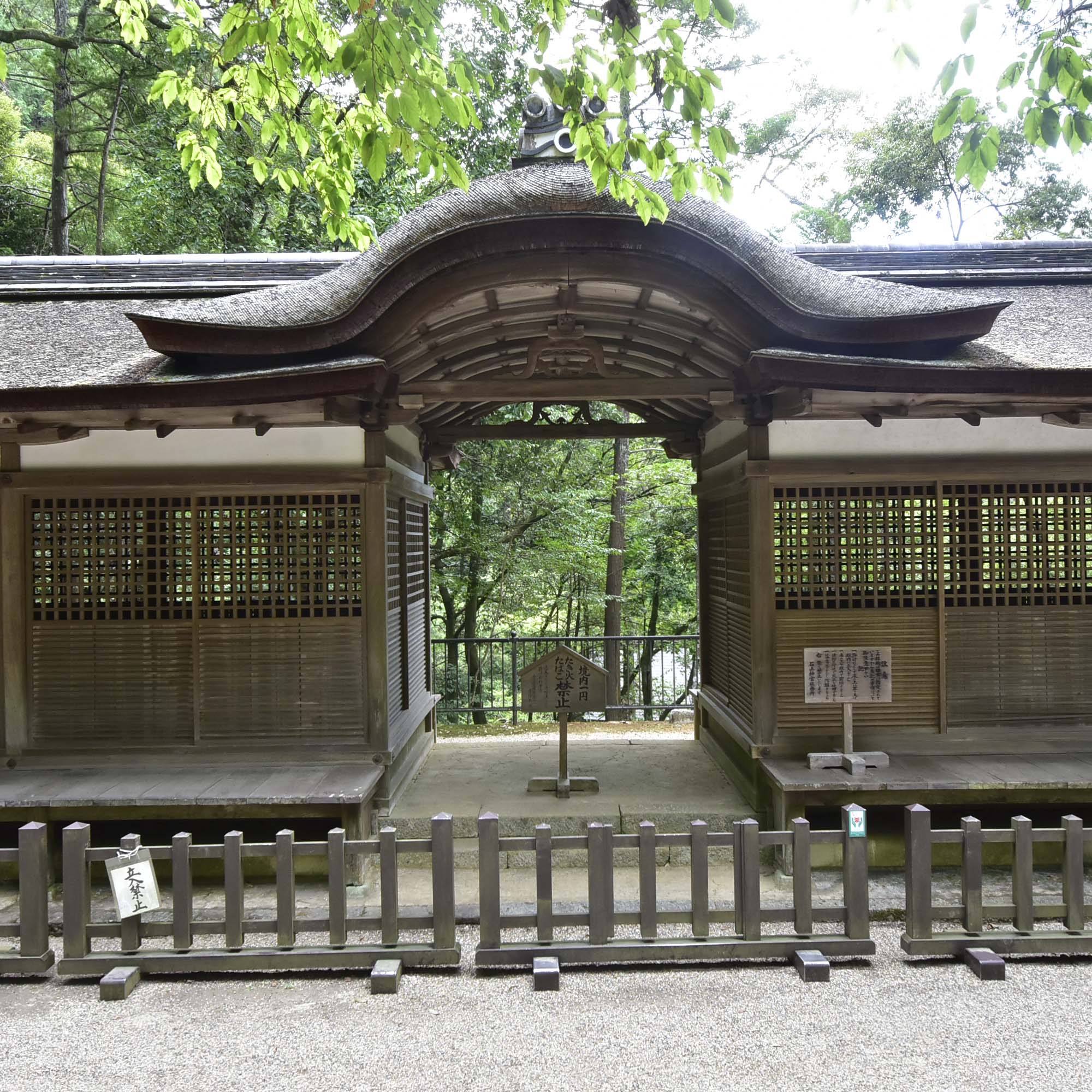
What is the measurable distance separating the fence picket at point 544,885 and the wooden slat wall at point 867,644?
2570 mm

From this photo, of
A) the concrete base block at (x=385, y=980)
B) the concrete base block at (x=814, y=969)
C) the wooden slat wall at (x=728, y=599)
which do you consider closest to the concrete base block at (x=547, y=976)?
the concrete base block at (x=385, y=980)

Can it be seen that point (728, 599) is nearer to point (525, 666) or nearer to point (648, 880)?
point (525, 666)

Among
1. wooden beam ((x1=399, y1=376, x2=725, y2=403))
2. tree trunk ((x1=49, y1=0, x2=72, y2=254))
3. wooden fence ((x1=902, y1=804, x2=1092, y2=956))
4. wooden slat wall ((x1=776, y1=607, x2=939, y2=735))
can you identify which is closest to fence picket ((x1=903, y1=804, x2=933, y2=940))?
wooden fence ((x1=902, y1=804, x2=1092, y2=956))

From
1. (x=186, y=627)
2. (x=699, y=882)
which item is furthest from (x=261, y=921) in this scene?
(x=186, y=627)

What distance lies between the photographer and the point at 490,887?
409 cm

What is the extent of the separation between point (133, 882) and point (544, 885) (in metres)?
2.09

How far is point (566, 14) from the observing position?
4.36m

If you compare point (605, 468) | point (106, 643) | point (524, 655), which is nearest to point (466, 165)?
point (605, 468)

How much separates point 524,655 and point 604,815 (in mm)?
6960

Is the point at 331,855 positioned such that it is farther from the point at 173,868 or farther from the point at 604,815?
the point at 604,815

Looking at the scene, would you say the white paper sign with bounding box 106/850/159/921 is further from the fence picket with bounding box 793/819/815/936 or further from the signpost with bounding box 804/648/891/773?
the signpost with bounding box 804/648/891/773

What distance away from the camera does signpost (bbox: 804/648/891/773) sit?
229 inches

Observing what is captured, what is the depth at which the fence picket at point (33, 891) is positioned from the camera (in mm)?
4008

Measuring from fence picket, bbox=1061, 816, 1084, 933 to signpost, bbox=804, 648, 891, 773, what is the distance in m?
1.61
